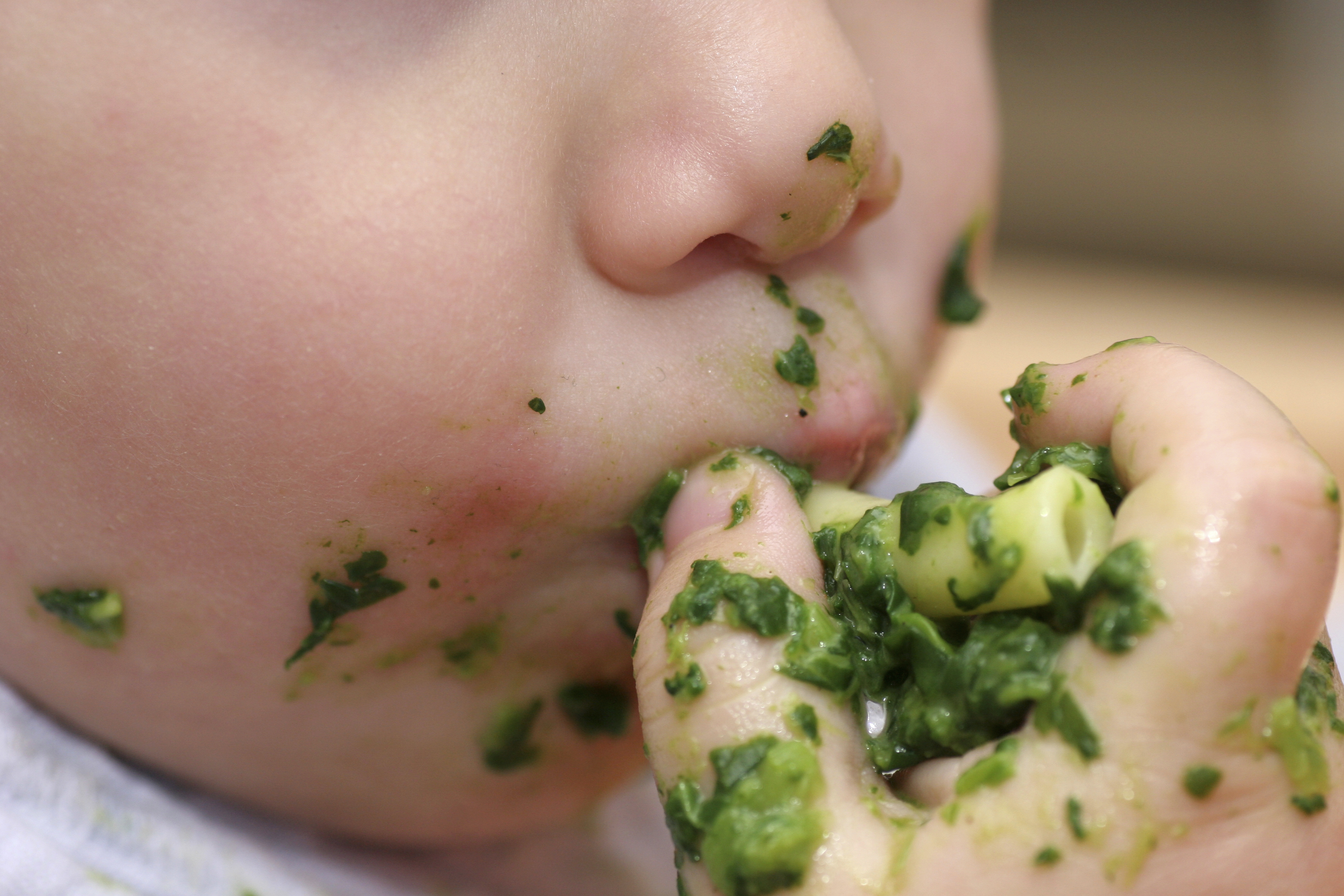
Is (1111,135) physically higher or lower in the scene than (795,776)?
lower

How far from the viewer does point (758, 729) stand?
19.8 inches

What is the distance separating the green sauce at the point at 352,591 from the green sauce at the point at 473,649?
6 cm

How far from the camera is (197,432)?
549mm

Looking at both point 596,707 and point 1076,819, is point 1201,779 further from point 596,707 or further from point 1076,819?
point 596,707

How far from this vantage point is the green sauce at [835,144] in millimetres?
576

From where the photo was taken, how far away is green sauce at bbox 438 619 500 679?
0.65 meters

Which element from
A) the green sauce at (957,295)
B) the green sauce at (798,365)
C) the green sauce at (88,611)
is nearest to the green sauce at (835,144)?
the green sauce at (798,365)

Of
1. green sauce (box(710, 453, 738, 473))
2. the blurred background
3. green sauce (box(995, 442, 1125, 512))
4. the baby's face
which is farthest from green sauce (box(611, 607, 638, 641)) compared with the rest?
the blurred background

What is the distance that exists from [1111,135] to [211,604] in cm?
219

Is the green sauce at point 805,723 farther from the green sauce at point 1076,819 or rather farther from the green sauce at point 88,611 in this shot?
the green sauce at point 88,611

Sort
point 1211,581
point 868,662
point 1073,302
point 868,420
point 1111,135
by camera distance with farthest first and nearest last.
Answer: point 1111,135 → point 1073,302 → point 868,420 → point 868,662 → point 1211,581

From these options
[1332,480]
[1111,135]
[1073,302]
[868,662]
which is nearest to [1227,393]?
[1332,480]

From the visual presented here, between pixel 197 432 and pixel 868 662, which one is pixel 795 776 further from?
pixel 197 432

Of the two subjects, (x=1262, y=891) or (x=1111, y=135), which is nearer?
(x=1262, y=891)
